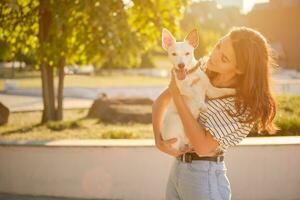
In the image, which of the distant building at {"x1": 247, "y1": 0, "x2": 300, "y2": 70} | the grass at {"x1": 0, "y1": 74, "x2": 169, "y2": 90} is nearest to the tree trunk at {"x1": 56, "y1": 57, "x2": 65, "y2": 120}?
the grass at {"x1": 0, "y1": 74, "x2": 169, "y2": 90}

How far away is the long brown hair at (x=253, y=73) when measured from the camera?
3.24 m

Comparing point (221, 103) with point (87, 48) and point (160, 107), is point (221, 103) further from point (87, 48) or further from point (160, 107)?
point (87, 48)

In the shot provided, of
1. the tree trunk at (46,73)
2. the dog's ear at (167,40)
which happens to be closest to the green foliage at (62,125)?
the tree trunk at (46,73)

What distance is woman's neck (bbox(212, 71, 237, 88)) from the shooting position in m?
3.45

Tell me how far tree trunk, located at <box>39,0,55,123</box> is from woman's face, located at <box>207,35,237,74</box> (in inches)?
439

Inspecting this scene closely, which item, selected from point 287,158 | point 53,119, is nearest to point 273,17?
point 53,119

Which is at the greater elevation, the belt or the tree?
the tree

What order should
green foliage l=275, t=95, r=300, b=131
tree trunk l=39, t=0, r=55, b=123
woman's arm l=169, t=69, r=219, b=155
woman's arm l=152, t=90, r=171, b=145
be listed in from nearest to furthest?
woman's arm l=169, t=69, r=219, b=155 < woman's arm l=152, t=90, r=171, b=145 < green foliage l=275, t=95, r=300, b=131 < tree trunk l=39, t=0, r=55, b=123

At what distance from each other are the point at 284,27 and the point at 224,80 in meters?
49.8

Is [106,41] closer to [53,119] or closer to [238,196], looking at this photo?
[53,119]

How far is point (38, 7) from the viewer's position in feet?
47.5

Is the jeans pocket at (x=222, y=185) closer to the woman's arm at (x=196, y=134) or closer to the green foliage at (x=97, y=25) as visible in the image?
the woman's arm at (x=196, y=134)

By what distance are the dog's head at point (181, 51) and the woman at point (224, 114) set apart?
27cm

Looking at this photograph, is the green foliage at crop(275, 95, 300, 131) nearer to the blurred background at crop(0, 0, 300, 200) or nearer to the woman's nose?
the blurred background at crop(0, 0, 300, 200)
